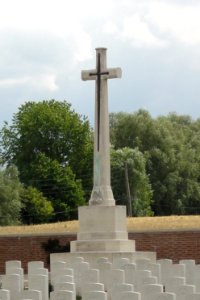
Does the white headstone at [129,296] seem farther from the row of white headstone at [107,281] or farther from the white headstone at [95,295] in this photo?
the white headstone at [95,295]

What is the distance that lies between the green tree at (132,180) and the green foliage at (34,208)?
5.18 m

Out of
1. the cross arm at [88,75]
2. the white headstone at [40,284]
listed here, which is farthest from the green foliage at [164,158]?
the white headstone at [40,284]

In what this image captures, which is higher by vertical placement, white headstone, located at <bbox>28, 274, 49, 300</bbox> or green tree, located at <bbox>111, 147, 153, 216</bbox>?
green tree, located at <bbox>111, 147, 153, 216</bbox>

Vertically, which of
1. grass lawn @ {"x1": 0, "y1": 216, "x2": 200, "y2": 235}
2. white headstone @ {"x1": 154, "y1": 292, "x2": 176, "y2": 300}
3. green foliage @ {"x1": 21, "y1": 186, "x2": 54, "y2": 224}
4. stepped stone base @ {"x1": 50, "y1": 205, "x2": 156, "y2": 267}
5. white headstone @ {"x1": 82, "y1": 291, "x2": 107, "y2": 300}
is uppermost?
green foliage @ {"x1": 21, "y1": 186, "x2": 54, "y2": 224}

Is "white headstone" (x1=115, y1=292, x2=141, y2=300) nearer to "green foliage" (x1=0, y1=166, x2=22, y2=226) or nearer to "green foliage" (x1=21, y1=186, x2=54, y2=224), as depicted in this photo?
"green foliage" (x1=0, y1=166, x2=22, y2=226)

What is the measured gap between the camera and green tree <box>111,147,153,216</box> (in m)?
53.1

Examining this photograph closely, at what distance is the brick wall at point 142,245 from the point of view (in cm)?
2556

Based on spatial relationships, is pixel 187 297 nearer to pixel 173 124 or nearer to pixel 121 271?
pixel 121 271

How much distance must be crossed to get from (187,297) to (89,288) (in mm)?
1836

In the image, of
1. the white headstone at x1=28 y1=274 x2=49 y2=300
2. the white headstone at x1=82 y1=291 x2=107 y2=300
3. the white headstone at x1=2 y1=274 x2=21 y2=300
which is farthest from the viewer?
the white headstone at x1=2 y1=274 x2=21 y2=300

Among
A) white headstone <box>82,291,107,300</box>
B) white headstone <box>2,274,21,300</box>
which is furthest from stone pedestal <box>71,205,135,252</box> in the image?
white headstone <box>82,291,107,300</box>

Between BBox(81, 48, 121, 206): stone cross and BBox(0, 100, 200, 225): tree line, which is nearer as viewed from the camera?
BBox(81, 48, 121, 206): stone cross

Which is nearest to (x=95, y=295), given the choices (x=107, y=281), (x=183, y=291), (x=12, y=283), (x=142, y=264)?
(x=183, y=291)

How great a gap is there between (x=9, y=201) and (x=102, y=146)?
25207 mm
